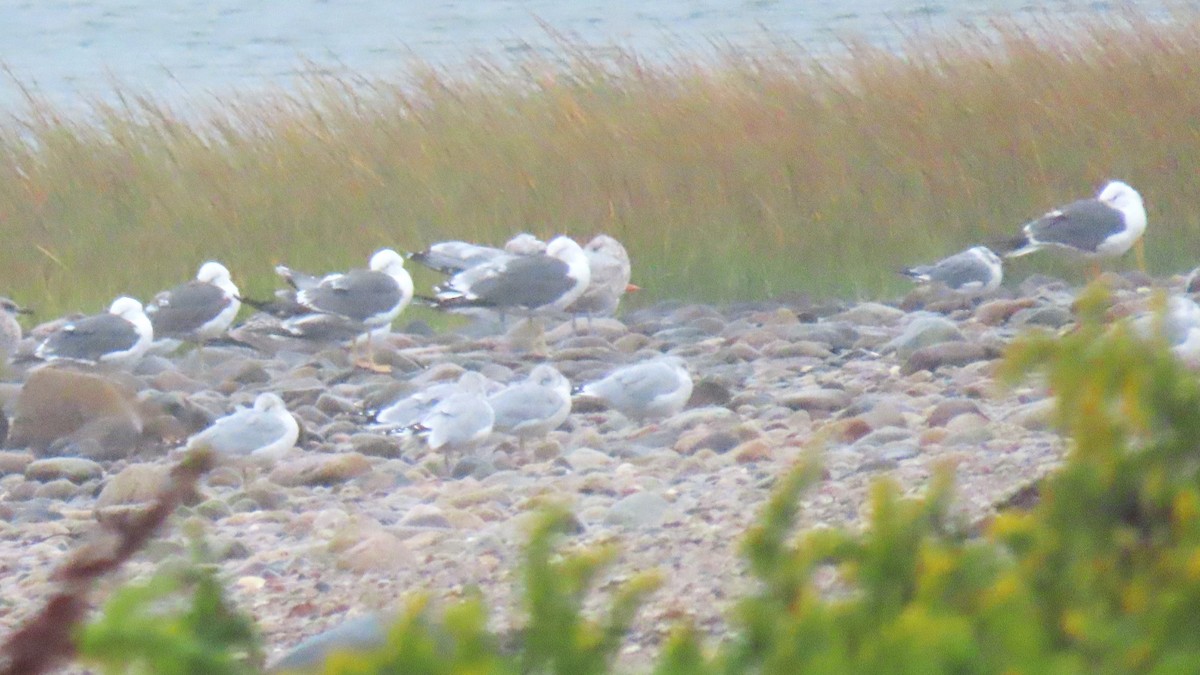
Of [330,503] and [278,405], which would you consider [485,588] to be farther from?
[278,405]

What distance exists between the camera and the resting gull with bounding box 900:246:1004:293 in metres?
8.02

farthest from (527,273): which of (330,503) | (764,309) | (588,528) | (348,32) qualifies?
(348,32)

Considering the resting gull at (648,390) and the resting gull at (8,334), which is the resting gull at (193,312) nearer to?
the resting gull at (8,334)

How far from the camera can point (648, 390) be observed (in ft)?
19.4

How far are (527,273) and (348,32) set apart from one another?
51.6 ft

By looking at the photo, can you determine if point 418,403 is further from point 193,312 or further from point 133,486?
point 193,312

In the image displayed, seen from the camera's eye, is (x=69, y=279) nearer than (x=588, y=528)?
No

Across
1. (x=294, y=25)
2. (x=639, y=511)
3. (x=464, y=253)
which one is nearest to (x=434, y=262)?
(x=464, y=253)

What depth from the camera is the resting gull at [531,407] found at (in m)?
5.59

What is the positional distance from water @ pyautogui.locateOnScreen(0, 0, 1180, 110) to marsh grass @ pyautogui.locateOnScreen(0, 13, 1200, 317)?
25.3 ft

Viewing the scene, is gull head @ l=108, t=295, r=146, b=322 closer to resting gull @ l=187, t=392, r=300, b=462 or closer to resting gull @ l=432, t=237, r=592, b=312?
resting gull @ l=432, t=237, r=592, b=312

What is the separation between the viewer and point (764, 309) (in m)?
8.38

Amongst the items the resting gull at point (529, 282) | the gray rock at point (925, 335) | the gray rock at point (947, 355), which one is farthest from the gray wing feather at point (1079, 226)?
the resting gull at point (529, 282)

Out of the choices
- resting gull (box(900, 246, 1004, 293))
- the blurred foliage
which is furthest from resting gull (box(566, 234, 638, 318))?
the blurred foliage
